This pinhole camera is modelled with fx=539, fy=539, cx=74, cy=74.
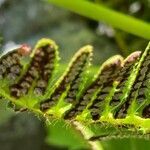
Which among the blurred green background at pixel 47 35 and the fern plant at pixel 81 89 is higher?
the blurred green background at pixel 47 35

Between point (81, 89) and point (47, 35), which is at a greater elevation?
point (47, 35)

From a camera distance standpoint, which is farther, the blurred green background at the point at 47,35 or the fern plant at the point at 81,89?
the blurred green background at the point at 47,35

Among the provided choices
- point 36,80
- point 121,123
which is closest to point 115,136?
point 121,123

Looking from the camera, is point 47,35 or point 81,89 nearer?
point 81,89

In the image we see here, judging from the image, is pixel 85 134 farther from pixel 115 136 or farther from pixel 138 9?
pixel 138 9

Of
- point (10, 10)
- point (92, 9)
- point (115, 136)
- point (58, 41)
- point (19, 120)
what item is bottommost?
point (115, 136)
